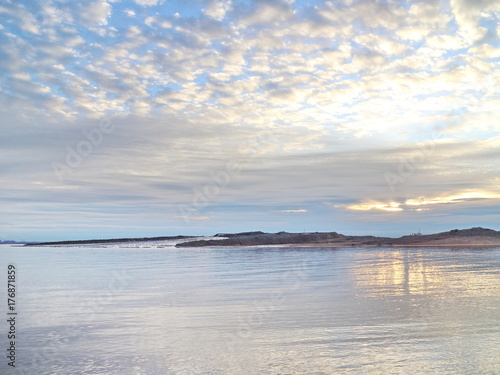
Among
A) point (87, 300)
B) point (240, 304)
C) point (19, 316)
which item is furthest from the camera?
point (87, 300)

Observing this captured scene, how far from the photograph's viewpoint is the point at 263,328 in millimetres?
13047

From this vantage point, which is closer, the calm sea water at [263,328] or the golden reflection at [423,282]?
the calm sea water at [263,328]

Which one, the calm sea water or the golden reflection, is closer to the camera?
the calm sea water

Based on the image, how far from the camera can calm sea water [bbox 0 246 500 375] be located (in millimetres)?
9719

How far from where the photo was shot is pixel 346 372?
8.95 meters

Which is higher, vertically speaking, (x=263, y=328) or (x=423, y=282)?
(x=423, y=282)

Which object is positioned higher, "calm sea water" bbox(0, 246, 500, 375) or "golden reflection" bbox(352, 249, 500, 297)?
"golden reflection" bbox(352, 249, 500, 297)

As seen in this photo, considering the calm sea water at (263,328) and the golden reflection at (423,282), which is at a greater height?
the golden reflection at (423,282)

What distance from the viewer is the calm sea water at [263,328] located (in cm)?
972

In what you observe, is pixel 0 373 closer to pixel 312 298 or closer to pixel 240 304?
pixel 240 304

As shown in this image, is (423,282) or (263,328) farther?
(423,282)

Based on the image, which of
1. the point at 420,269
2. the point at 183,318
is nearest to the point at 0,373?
the point at 183,318

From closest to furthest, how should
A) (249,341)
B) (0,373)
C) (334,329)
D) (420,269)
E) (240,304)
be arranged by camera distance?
(0,373) → (249,341) → (334,329) → (240,304) → (420,269)

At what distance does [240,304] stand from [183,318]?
122 inches
